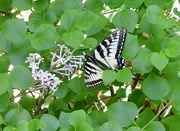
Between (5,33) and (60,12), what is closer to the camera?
(5,33)

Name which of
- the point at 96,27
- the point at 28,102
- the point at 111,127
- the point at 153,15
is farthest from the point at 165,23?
the point at 28,102

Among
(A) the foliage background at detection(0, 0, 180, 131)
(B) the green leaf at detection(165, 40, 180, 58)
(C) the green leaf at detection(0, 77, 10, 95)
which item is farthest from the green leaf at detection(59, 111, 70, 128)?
(B) the green leaf at detection(165, 40, 180, 58)

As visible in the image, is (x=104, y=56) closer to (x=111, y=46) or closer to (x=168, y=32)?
(x=111, y=46)

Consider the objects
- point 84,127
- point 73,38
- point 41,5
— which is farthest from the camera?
point 41,5

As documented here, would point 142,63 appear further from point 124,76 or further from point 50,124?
point 50,124

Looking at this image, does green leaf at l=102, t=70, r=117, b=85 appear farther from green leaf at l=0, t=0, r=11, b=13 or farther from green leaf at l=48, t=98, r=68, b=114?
green leaf at l=0, t=0, r=11, b=13

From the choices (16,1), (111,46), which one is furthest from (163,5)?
(16,1)
